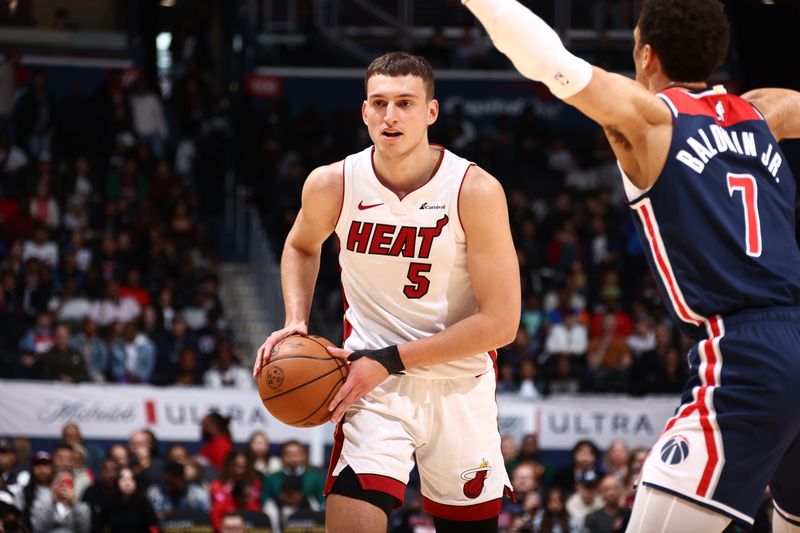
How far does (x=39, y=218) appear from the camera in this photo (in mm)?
16469

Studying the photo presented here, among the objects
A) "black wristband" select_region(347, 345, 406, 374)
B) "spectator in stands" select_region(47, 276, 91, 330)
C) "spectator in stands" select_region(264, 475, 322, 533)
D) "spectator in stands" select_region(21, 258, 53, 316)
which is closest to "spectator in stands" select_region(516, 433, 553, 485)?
"spectator in stands" select_region(264, 475, 322, 533)

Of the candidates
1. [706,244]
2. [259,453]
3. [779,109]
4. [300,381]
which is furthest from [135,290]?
[706,244]

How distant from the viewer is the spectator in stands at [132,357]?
1414 cm

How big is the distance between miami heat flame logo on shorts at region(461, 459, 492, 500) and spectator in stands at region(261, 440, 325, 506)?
6.53m

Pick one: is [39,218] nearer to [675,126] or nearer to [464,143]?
[464,143]

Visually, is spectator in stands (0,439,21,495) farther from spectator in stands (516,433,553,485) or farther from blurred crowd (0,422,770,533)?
spectator in stands (516,433,553,485)

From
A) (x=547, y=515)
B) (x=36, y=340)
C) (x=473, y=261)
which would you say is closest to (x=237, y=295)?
(x=36, y=340)

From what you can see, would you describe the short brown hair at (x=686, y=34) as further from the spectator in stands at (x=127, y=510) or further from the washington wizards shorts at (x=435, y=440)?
the spectator in stands at (x=127, y=510)

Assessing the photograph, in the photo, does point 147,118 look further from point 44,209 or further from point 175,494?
point 175,494

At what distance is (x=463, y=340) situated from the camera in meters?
4.78

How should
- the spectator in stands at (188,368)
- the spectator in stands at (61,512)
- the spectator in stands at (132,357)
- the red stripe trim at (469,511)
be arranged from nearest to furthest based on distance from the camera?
the red stripe trim at (469,511) → the spectator in stands at (61,512) → the spectator in stands at (132,357) → the spectator in stands at (188,368)

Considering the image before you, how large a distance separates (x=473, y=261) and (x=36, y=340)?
34.3ft

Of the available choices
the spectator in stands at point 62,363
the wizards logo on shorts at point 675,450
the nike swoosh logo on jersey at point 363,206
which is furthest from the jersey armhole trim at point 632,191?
the spectator in stands at point 62,363

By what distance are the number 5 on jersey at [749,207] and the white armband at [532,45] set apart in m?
0.61
